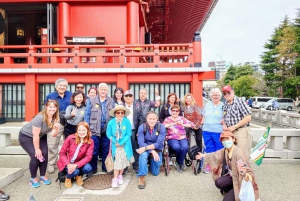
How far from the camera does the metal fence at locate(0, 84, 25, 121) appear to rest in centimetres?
1041

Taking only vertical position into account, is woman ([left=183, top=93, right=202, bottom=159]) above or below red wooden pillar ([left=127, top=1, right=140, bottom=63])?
below

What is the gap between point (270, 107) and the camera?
26.9m

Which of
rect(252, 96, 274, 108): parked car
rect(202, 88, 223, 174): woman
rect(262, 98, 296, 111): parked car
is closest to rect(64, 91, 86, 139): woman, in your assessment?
rect(202, 88, 223, 174): woman

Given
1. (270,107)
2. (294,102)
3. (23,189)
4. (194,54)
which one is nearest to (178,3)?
(194,54)

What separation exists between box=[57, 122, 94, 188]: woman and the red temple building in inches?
216

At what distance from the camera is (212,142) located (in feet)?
16.1

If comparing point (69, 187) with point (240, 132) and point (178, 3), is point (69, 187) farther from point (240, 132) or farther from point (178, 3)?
point (178, 3)

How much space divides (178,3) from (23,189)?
14.8m

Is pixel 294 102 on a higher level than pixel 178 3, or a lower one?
lower

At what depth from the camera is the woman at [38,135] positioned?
→ 4.11 meters

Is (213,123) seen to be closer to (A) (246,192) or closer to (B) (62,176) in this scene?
(A) (246,192)

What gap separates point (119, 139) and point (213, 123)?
5.96 feet

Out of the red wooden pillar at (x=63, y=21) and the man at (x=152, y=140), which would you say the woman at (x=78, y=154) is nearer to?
the man at (x=152, y=140)

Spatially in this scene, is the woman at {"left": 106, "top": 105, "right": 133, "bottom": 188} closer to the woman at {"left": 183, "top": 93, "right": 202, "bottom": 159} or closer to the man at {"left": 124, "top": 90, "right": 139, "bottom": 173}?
the man at {"left": 124, "top": 90, "right": 139, "bottom": 173}
